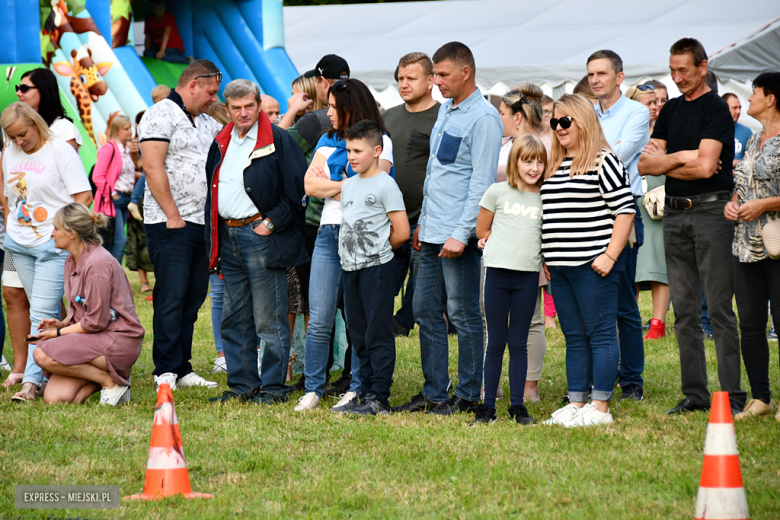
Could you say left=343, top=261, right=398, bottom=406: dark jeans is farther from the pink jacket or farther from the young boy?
the pink jacket

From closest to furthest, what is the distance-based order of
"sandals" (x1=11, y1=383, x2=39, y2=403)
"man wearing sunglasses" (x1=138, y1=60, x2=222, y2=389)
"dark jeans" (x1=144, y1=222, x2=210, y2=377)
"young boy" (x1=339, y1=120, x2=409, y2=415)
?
1. "young boy" (x1=339, y1=120, x2=409, y2=415)
2. "sandals" (x1=11, y1=383, x2=39, y2=403)
3. "man wearing sunglasses" (x1=138, y1=60, x2=222, y2=389)
4. "dark jeans" (x1=144, y1=222, x2=210, y2=377)

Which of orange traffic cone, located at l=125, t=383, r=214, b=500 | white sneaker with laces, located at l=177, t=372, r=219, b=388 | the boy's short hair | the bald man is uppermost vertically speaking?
the bald man

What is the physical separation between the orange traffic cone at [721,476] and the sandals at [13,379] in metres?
5.12

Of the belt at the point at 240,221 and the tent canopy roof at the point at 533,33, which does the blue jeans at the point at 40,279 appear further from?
the tent canopy roof at the point at 533,33

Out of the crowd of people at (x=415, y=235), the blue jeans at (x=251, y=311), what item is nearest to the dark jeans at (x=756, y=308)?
the crowd of people at (x=415, y=235)

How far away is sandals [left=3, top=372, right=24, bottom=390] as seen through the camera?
248 inches

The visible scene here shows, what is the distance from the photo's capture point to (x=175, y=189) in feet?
19.7

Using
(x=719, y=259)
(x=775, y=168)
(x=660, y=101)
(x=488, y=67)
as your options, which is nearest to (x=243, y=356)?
(x=719, y=259)

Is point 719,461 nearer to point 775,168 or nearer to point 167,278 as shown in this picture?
point 775,168

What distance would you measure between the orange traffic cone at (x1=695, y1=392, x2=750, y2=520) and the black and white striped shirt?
5.54 feet

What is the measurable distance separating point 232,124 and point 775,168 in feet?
11.2

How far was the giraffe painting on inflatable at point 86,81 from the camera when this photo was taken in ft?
43.5

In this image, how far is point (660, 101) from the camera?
7254 mm

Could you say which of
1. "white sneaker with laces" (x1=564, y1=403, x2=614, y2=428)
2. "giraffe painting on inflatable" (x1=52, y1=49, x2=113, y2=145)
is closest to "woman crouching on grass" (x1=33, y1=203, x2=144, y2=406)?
"white sneaker with laces" (x1=564, y1=403, x2=614, y2=428)
